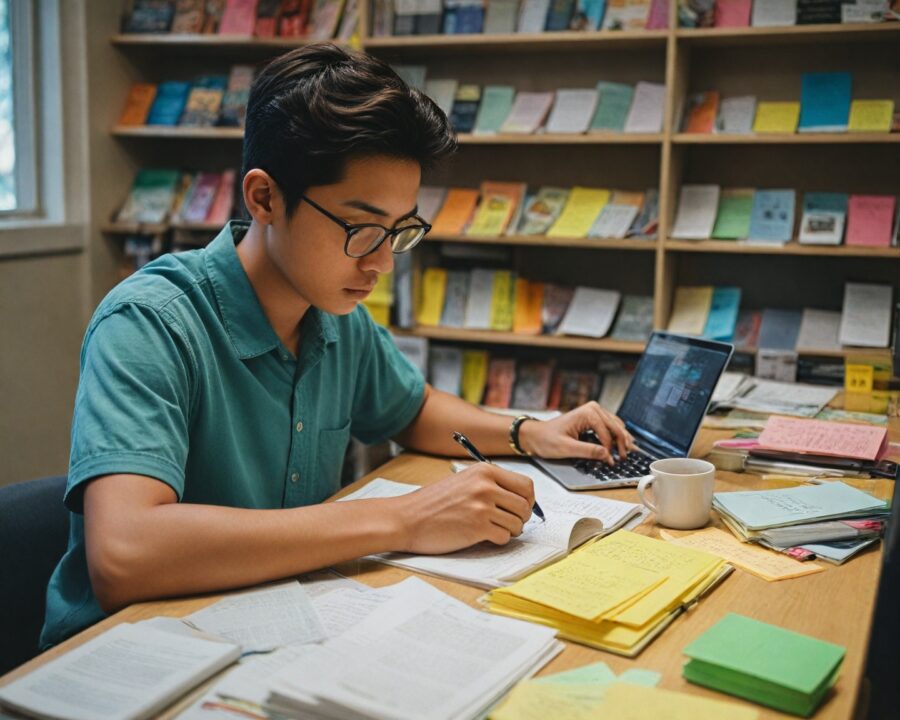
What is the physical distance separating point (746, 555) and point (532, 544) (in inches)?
11.8

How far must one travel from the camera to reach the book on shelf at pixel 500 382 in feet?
12.2

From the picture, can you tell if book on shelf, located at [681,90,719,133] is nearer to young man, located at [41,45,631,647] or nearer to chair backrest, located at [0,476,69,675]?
young man, located at [41,45,631,647]

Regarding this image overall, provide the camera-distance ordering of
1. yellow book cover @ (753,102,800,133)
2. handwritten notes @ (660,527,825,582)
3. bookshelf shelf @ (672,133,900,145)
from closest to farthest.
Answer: handwritten notes @ (660,527,825,582), bookshelf shelf @ (672,133,900,145), yellow book cover @ (753,102,800,133)

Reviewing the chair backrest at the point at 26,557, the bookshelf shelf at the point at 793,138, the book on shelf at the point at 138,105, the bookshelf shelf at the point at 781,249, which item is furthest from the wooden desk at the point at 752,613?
the book on shelf at the point at 138,105

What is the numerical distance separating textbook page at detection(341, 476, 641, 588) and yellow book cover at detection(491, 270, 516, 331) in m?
2.12

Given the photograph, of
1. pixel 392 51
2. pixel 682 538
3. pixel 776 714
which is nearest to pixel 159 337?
pixel 682 538

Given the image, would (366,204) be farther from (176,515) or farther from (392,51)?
(392,51)

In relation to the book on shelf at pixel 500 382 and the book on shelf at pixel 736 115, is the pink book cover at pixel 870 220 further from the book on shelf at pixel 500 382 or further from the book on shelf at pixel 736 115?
the book on shelf at pixel 500 382

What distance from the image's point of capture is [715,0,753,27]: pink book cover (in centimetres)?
323

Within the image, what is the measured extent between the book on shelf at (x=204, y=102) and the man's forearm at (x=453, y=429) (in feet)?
8.25

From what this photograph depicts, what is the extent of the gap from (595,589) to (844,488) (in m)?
0.64

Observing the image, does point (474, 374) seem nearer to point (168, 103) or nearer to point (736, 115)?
point (736, 115)

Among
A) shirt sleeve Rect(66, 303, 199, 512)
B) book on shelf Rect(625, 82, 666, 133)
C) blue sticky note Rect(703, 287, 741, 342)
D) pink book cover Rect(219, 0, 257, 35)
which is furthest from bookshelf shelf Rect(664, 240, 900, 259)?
shirt sleeve Rect(66, 303, 199, 512)

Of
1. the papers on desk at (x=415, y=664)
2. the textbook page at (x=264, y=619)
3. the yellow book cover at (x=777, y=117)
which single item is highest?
the yellow book cover at (x=777, y=117)
